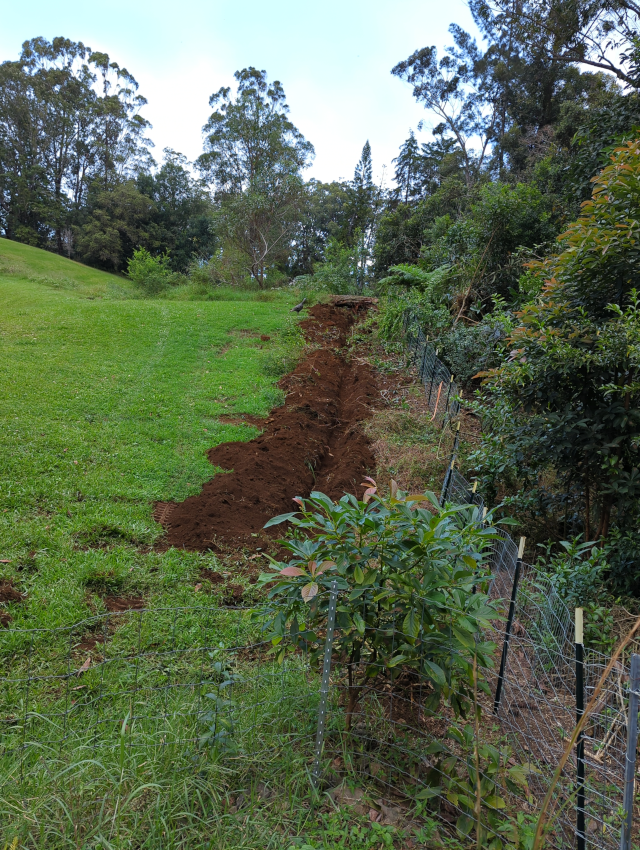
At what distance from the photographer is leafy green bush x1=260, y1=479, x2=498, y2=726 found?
2.08m

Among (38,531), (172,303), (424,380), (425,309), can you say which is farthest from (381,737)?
(172,303)

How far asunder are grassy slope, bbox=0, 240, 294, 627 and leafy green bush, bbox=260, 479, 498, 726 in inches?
82.8

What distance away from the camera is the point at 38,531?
454 centimetres

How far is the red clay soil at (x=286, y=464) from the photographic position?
5.10m

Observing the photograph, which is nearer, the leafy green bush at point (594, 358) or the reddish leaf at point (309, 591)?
the reddish leaf at point (309, 591)

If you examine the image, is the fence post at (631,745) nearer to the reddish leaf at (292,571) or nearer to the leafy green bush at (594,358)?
the reddish leaf at (292,571)

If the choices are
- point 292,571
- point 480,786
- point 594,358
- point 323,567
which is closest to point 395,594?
point 323,567

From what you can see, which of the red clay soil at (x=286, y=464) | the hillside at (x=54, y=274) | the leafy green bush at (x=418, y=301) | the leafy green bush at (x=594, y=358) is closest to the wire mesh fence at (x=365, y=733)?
the leafy green bush at (x=594, y=358)

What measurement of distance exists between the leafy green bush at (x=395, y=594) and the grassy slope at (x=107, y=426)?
2.10m

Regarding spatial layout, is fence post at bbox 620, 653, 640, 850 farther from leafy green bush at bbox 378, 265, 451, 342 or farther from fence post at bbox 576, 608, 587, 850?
leafy green bush at bbox 378, 265, 451, 342

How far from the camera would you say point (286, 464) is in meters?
6.51

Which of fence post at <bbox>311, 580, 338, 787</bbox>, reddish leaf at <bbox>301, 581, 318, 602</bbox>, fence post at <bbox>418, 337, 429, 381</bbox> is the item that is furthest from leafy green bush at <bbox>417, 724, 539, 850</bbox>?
fence post at <bbox>418, 337, 429, 381</bbox>

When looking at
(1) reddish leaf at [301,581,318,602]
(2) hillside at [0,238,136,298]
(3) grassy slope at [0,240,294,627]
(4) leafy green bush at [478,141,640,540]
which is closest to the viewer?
(1) reddish leaf at [301,581,318,602]

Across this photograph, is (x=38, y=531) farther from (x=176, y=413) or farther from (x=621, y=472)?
(x=621, y=472)
